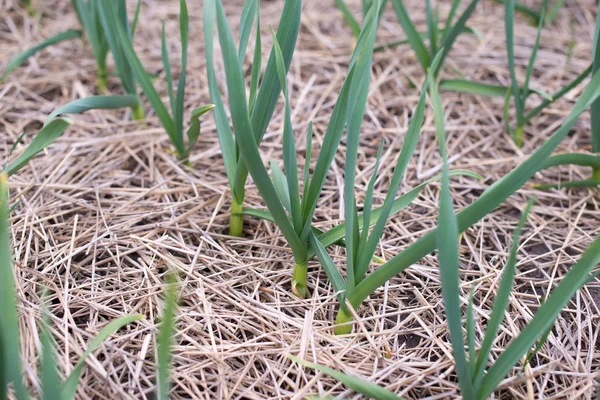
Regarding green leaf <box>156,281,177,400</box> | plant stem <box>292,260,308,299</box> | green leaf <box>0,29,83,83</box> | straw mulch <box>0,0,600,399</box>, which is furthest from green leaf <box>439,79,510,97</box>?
green leaf <box>156,281,177,400</box>

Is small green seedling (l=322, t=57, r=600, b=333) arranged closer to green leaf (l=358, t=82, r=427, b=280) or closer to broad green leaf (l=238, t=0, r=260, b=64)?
green leaf (l=358, t=82, r=427, b=280)

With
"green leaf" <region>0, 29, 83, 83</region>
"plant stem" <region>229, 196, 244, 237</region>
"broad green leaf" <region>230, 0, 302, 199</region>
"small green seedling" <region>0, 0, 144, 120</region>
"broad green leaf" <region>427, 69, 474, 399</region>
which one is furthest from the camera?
"green leaf" <region>0, 29, 83, 83</region>

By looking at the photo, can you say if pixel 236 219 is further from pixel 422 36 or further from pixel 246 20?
pixel 422 36

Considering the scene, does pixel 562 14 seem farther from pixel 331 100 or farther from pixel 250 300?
pixel 250 300

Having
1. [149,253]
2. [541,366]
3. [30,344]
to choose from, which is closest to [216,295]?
[149,253]

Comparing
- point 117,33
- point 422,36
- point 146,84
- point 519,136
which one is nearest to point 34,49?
point 117,33

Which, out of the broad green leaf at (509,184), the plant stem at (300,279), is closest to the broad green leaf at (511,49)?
the broad green leaf at (509,184)

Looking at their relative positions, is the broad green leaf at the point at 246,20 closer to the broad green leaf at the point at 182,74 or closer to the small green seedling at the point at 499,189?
the broad green leaf at the point at 182,74
